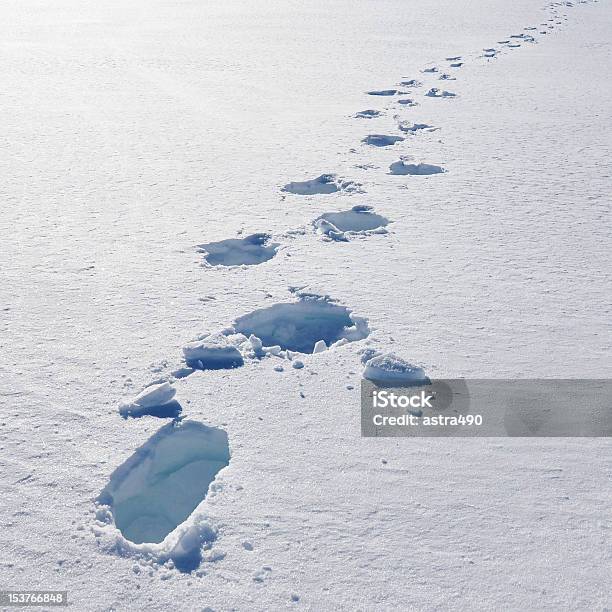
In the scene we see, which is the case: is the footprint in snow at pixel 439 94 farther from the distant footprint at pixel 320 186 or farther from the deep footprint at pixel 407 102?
the distant footprint at pixel 320 186

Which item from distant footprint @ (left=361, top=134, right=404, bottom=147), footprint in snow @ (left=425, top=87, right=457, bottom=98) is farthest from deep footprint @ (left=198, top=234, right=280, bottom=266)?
footprint in snow @ (left=425, top=87, right=457, bottom=98)

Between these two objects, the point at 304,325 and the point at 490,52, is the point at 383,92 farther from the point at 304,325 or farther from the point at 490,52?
the point at 304,325

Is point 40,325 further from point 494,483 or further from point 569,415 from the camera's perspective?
point 569,415

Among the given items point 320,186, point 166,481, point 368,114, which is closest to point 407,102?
point 368,114

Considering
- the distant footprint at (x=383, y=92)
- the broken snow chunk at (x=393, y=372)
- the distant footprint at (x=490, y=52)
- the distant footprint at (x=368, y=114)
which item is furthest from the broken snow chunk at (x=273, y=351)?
the distant footprint at (x=490, y=52)

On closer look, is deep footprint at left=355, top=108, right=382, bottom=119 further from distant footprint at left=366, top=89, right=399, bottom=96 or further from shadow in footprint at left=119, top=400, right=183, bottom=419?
shadow in footprint at left=119, top=400, right=183, bottom=419
